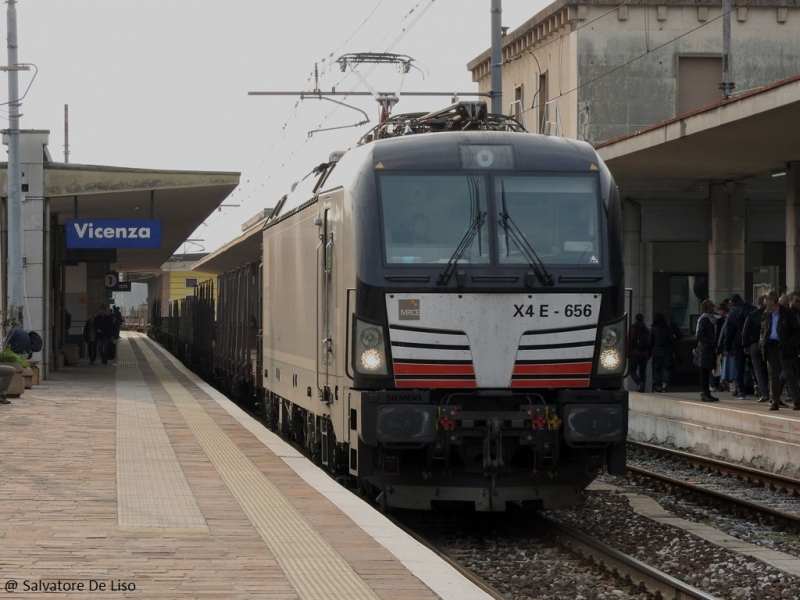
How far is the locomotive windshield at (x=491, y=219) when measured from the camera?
404 inches

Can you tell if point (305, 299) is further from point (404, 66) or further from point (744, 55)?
point (744, 55)

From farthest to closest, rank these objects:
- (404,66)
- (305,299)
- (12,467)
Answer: (404,66), (305,299), (12,467)

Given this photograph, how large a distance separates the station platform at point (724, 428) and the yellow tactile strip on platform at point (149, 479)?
701cm

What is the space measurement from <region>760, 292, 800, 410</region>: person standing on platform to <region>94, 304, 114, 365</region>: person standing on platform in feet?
73.4

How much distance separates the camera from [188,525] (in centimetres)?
845

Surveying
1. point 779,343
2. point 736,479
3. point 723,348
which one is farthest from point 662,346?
point 736,479

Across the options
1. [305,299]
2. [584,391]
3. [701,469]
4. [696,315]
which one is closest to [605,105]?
[696,315]

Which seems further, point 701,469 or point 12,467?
point 701,469

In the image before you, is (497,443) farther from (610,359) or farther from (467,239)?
(467,239)

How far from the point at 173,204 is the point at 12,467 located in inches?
726

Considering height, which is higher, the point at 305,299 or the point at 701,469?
the point at 305,299

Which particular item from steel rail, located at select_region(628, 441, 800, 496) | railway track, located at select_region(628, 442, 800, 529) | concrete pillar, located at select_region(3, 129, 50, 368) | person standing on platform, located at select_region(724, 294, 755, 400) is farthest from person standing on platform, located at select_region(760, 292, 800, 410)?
concrete pillar, located at select_region(3, 129, 50, 368)

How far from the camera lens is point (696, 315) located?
28500 mm

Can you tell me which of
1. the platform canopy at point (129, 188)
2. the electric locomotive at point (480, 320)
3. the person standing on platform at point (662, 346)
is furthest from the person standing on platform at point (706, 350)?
the platform canopy at point (129, 188)
